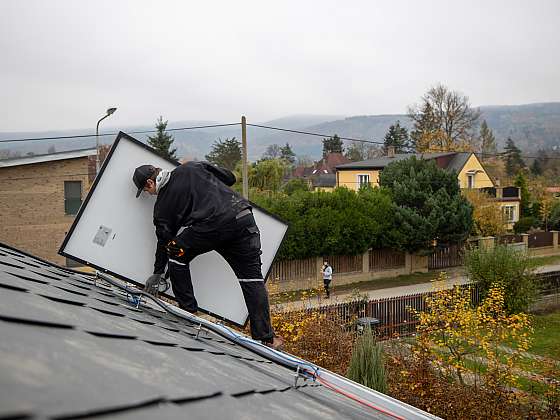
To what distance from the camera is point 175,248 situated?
13.5ft

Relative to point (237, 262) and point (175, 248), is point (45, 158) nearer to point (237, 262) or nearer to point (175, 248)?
point (237, 262)

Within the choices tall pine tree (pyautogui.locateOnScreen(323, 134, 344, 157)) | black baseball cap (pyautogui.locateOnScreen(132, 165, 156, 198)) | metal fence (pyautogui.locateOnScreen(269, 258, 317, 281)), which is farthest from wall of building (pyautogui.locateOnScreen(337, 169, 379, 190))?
tall pine tree (pyautogui.locateOnScreen(323, 134, 344, 157))

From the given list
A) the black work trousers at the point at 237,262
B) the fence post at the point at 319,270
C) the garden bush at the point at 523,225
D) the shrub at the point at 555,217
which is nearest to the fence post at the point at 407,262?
the fence post at the point at 319,270

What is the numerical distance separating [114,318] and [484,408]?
870 centimetres

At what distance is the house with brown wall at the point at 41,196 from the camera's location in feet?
79.3

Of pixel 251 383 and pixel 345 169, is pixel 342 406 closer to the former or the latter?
pixel 251 383

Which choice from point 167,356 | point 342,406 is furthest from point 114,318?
point 342,406

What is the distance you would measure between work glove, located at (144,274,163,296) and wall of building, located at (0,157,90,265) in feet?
70.2

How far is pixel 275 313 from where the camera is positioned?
13930mm

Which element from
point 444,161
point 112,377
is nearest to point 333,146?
point 444,161

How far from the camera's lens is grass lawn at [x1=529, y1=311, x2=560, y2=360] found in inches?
682

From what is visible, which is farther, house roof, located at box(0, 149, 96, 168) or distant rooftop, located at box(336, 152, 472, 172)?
distant rooftop, located at box(336, 152, 472, 172)

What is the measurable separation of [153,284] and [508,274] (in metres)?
19.1

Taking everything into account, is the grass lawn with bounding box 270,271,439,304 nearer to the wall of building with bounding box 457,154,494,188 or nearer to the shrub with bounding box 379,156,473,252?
the shrub with bounding box 379,156,473,252
